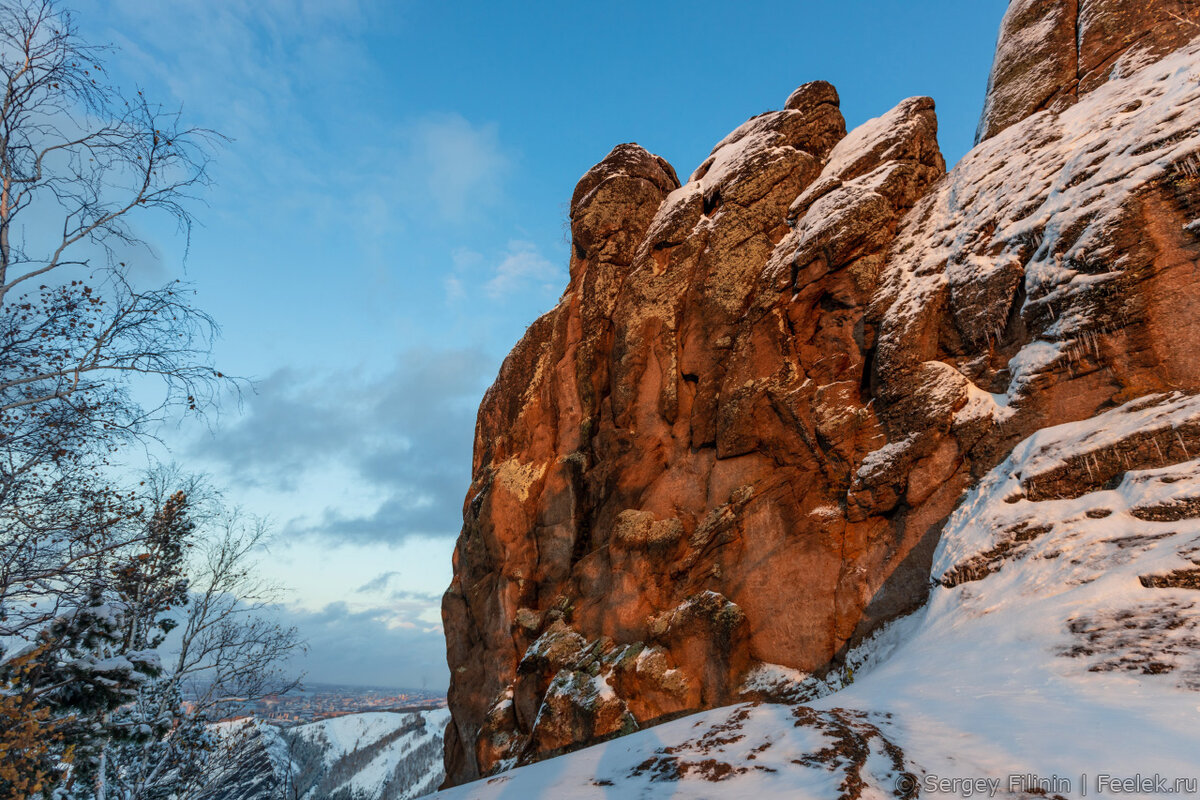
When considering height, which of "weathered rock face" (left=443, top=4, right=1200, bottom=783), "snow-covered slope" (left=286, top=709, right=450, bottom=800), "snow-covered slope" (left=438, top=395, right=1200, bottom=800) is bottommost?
"snow-covered slope" (left=286, top=709, right=450, bottom=800)

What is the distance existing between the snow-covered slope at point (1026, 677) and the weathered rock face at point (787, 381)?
228 centimetres

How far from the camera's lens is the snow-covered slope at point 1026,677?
17.8 ft

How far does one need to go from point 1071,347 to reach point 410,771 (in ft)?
558

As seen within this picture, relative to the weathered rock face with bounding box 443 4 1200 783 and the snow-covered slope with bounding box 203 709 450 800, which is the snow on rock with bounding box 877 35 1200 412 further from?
the snow-covered slope with bounding box 203 709 450 800

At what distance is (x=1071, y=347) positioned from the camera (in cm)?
1289

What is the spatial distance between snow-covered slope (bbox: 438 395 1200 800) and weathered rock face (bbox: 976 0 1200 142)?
12.6m

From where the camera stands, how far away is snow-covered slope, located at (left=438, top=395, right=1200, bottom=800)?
5434 mm

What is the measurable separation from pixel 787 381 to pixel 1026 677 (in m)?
12.3

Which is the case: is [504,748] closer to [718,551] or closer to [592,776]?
[718,551]

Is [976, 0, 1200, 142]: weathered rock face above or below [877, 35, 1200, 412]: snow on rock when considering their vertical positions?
above

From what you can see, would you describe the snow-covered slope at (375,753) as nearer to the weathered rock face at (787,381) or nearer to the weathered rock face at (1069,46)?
the weathered rock face at (787,381)

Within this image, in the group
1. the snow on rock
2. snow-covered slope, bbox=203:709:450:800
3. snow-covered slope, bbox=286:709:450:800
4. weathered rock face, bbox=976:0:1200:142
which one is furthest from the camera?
snow-covered slope, bbox=286:709:450:800

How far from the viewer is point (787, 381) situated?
19031mm

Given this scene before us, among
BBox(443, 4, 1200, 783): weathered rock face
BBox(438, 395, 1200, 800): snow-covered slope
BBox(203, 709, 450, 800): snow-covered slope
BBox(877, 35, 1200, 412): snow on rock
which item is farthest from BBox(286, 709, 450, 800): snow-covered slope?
BBox(877, 35, 1200, 412): snow on rock
